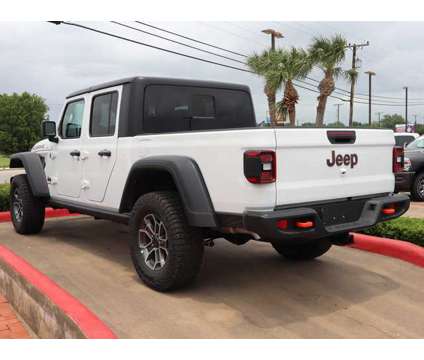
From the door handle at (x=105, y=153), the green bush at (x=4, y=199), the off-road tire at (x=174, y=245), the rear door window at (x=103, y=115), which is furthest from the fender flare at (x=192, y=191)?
the green bush at (x=4, y=199)

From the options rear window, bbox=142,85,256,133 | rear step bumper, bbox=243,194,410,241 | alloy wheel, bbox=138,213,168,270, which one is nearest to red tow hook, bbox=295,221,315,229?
rear step bumper, bbox=243,194,410,241

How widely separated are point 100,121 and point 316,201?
8.63ft

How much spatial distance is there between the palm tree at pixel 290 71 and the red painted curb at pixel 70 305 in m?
22.3

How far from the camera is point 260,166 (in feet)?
11.0

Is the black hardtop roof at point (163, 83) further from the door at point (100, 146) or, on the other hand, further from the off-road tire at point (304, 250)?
the off-road tire at point (304, 250)

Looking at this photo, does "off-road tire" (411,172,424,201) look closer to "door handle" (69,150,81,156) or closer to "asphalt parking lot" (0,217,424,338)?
"asphalt parking lot" (0,217,424,338)

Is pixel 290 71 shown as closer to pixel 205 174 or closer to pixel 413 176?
pixel 413 176

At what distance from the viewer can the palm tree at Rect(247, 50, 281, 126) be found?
1029 inches

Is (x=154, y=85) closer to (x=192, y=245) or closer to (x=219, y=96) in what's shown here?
(x=219, y=96)

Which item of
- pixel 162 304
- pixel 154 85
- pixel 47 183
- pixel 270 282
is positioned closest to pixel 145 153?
pixel 154 85

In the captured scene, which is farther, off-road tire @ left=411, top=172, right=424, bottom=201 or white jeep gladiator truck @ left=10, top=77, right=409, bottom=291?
off-road tire @ left=411, top=172, right=424, bottom=201

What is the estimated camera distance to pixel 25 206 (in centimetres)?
645

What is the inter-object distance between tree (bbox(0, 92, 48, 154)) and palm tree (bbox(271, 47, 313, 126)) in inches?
2064

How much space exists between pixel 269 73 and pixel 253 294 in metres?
23.2
